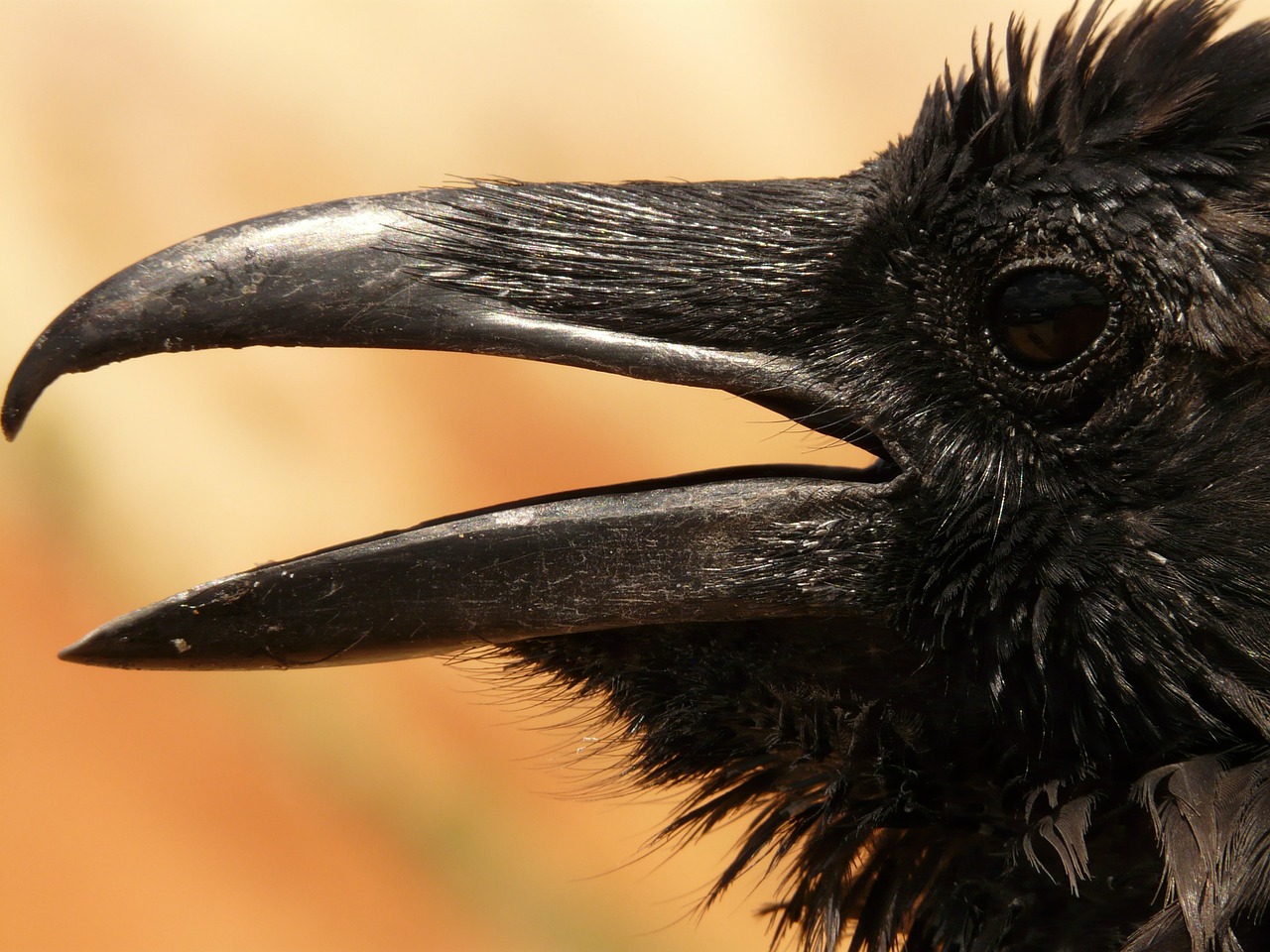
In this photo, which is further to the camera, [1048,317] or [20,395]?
[20,395]

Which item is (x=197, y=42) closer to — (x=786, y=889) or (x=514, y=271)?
(x=514, y=271)

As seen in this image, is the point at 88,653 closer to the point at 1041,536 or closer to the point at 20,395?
the point at 20,395

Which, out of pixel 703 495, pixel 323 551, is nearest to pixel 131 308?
pixel 323 551

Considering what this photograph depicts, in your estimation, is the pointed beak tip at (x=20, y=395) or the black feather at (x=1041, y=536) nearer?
the black feather at (x=1041, y=536)

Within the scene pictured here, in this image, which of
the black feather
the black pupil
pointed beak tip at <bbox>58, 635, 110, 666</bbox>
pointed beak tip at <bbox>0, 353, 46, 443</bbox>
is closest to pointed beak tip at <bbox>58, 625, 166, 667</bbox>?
pointed beak tip at <bbox>58, 635, 110, 666</bbox>

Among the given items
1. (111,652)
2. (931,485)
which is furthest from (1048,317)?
(111,652)

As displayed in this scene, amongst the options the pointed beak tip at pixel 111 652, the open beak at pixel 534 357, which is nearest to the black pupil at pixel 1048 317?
the open beak at pixel 534 357

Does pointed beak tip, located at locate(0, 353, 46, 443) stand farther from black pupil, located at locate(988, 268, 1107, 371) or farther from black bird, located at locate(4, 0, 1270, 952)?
black pupil, located at locate(988, 268, 1107, 371)

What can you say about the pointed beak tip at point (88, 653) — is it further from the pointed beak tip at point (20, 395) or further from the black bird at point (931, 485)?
the pointed beak tip at point (20, 395)
